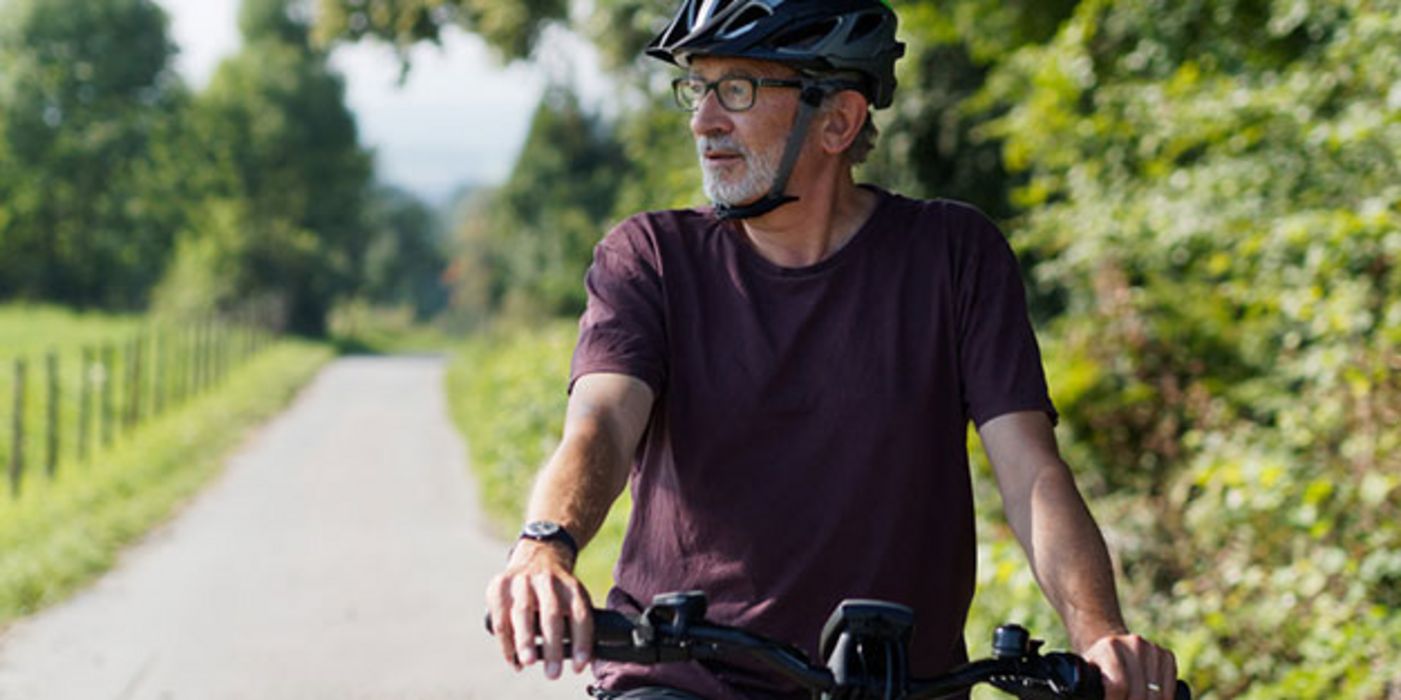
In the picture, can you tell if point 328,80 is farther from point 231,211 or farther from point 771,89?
point 771,89

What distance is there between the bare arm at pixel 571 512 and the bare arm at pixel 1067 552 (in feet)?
1.84

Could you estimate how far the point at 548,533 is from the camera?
256 centimetres

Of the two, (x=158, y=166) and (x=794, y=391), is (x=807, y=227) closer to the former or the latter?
(x=794, y=391)

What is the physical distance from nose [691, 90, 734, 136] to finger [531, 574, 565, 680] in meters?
0.99

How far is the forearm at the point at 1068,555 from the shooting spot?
274 cm

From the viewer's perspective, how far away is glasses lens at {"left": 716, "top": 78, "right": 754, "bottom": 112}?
310cm

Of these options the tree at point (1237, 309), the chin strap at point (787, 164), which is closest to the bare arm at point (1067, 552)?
the chin strap at point (787, 164)

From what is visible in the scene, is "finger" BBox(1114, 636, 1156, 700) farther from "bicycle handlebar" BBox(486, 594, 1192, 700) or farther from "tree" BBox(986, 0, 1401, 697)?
"tree" BBox(986, 0, 1401, 697)

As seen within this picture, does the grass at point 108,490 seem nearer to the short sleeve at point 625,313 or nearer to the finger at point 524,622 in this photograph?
the short sleeve at point 625,313

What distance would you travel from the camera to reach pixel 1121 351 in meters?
12.1

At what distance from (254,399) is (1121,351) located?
21.6 m

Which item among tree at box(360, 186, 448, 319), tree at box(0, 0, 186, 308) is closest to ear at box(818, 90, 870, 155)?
tree at box(0, 0, 186, 308)

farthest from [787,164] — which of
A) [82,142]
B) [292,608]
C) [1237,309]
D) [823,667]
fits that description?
[82,142]

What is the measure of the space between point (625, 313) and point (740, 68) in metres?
0.44
